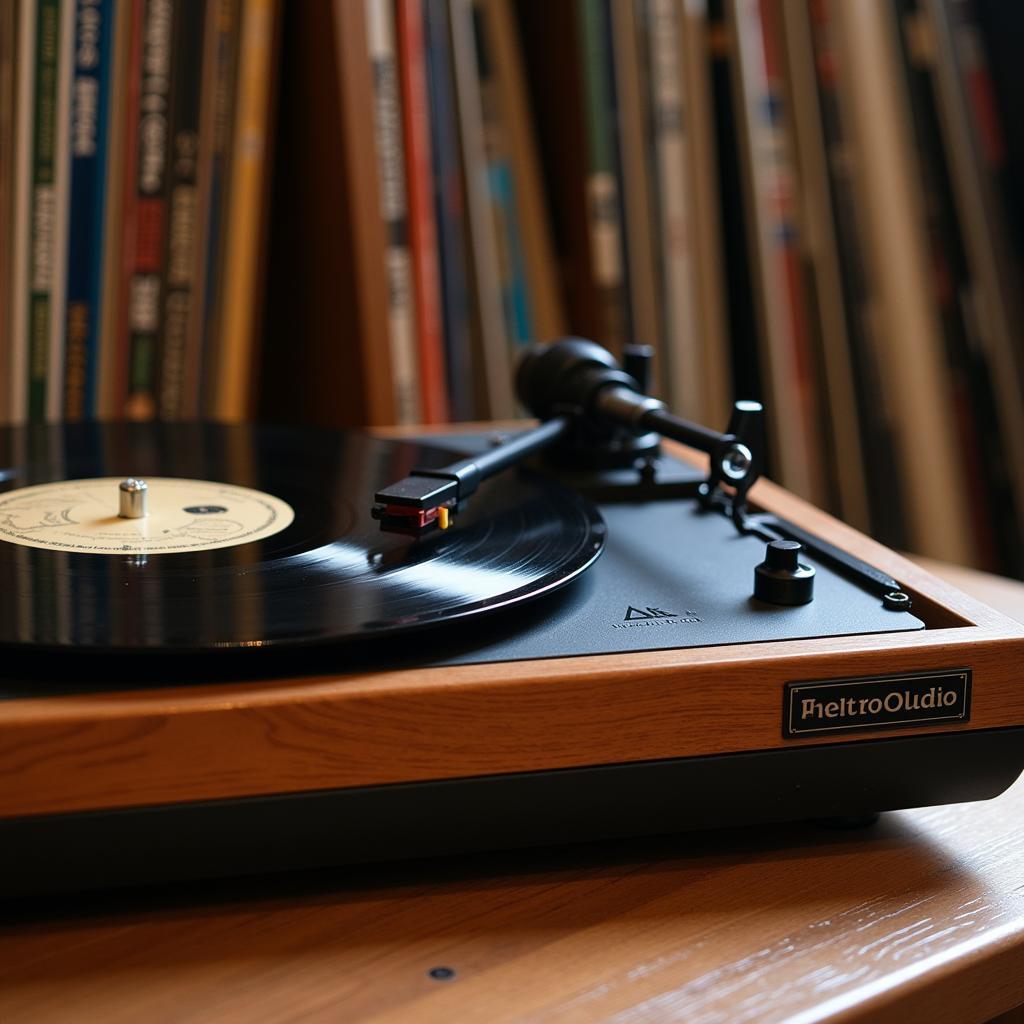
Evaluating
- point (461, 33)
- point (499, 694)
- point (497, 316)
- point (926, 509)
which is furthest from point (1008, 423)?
point (499, 694)

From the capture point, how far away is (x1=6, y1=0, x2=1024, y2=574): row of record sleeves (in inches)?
45.4

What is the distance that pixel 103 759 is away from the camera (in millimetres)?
486

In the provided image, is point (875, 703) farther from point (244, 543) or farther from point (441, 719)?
point (244, 543)

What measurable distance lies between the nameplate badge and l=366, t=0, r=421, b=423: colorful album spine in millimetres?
727

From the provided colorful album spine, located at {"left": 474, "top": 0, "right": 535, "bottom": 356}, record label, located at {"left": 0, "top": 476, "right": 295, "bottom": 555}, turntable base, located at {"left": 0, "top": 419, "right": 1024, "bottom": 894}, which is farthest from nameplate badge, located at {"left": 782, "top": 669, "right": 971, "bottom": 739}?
colorful album spine, located at {"left": 474, "top": 0, "right": 535, "bottom": 356}

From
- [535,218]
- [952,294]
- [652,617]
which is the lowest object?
[652,617]

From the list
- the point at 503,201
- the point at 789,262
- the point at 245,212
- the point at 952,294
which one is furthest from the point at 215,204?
the point at 952,294

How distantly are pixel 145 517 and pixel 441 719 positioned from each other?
10.4 inches

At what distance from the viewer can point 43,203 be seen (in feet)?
3.71

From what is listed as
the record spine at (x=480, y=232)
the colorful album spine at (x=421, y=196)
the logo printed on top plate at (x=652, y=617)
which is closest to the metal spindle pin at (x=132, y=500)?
the logo printed on top plate at (x=652, y=617)

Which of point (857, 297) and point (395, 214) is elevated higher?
point (395, 214)

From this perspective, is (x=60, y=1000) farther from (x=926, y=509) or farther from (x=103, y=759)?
(x=926, y=509)

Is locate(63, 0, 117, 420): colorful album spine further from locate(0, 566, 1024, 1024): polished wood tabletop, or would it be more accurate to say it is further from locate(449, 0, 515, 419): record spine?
locate(0, 566, 1024, 1024): polished wood tabletop

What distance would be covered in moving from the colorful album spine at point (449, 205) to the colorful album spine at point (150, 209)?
0.97 feet
